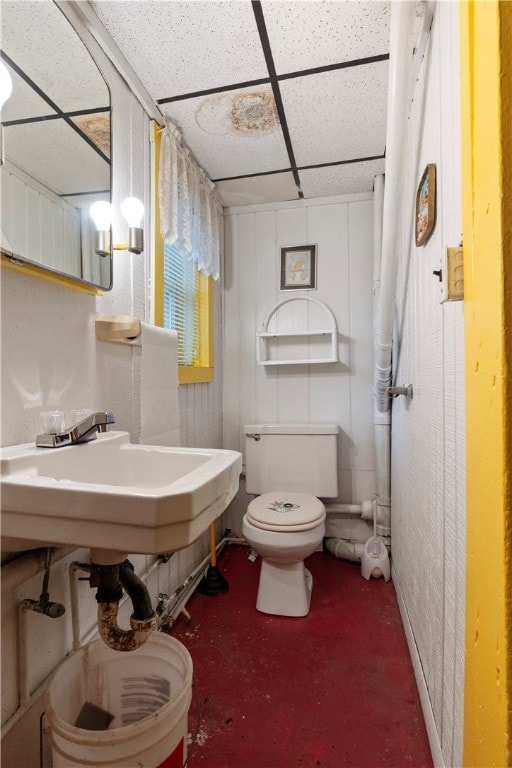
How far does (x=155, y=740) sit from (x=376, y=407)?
1671 mm

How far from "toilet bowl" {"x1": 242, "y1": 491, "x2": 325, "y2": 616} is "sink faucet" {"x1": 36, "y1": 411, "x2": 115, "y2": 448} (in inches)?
35.5

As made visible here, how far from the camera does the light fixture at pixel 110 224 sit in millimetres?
1117

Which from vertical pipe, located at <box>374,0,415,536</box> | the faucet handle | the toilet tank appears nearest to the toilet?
the toilet tank

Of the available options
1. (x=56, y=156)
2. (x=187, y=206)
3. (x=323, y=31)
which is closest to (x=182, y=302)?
(x=187, y=206)

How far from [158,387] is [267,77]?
48.4 inches

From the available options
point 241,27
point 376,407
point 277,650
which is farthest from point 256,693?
point 241,27

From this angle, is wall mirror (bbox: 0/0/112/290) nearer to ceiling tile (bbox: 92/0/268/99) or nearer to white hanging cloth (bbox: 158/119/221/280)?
ceiling tile (bbox: 92/0/268/99)

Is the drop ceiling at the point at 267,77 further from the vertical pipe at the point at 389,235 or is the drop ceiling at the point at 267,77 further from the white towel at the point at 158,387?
the white towel at the point at 158,387

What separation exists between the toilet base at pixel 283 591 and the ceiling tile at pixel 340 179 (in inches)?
78.5

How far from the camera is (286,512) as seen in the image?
5.48 feet

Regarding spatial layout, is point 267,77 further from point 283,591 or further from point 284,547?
point 283,591

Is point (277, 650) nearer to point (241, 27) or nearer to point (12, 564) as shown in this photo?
point (12, 564)

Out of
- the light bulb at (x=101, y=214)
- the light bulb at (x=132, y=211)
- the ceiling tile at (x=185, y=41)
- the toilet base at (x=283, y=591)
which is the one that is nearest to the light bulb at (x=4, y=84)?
the light bulb at (x=101, y=214)

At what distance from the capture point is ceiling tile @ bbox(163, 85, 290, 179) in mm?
1483
